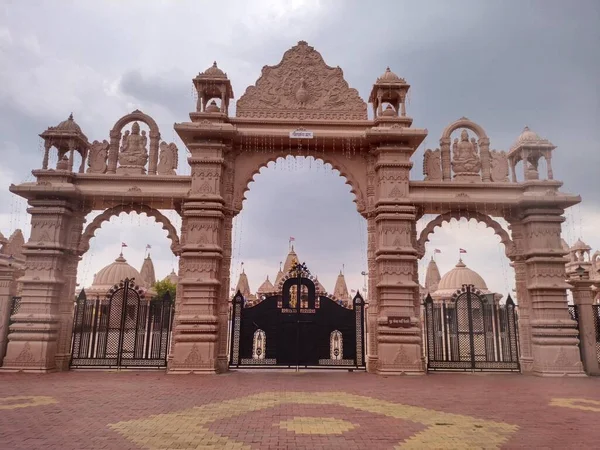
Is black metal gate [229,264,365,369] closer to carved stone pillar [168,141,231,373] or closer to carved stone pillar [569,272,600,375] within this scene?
carved stone pillar [168,141,231,373]

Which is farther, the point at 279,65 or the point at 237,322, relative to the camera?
the point at 279,65

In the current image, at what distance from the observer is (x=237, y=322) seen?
43.7 ft

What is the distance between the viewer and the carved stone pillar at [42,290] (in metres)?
12.1

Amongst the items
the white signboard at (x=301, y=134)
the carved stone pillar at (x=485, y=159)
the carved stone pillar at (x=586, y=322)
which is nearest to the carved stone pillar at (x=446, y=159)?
the carved stone pillar at (x=485, y=159)

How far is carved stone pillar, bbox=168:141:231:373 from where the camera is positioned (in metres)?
12.2

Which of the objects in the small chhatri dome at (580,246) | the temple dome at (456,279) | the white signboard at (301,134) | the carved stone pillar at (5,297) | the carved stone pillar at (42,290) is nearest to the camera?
the carved stone pillar at (42,290)

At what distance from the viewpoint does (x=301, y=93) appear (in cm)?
1415

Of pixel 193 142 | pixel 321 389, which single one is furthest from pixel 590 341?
pixel 193 142

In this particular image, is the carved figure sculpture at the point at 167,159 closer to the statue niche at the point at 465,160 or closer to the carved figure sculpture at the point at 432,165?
the carved figure sculpture at the point at 432,165

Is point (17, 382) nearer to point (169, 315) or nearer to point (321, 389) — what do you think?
point (169, 315)

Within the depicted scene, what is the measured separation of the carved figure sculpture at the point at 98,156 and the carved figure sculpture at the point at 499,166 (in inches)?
480

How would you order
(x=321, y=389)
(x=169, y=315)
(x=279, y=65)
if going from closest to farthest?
(x=321, y=389)
(x=169, y=315)
(x=279, y=65)

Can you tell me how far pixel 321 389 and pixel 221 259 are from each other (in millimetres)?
5130

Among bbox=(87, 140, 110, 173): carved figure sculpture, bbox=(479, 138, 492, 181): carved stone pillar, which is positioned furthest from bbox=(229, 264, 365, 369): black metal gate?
bbox=(87, 140, 110, 173): carved figure sculpture
